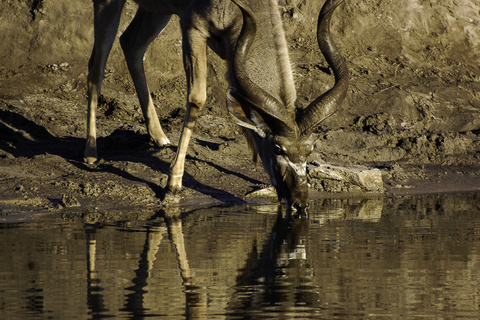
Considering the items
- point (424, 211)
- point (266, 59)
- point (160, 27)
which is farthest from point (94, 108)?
point (424, 211)

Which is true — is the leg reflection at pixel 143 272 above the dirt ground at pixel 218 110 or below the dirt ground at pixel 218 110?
below

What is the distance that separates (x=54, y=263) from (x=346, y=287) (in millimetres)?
2071

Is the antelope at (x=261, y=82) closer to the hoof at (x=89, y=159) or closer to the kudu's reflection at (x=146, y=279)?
the hoof at (x=89, y=159)

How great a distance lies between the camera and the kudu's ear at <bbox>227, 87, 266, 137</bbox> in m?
7.68

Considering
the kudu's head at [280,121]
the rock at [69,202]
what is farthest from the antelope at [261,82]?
the rock at [69,202]

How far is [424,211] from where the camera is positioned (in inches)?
322

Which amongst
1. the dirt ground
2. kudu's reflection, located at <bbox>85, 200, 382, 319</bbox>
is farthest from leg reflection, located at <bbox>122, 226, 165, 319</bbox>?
the dirt ground

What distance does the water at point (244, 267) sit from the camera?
4.36 m

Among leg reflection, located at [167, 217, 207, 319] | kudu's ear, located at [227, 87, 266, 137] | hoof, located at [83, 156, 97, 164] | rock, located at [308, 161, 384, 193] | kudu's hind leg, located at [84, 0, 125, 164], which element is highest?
kudu's hind leg, located at [84, 0, 125, 164]

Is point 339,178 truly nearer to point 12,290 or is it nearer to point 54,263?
point 54,263

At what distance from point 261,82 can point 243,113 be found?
0.44 metres

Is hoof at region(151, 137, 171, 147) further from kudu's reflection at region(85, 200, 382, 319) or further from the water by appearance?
kudu's reflection at region(85, 200, 382, 319)

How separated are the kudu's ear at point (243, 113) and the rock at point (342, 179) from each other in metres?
2.00

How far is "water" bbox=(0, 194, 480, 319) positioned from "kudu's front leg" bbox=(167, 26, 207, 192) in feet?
2.88
